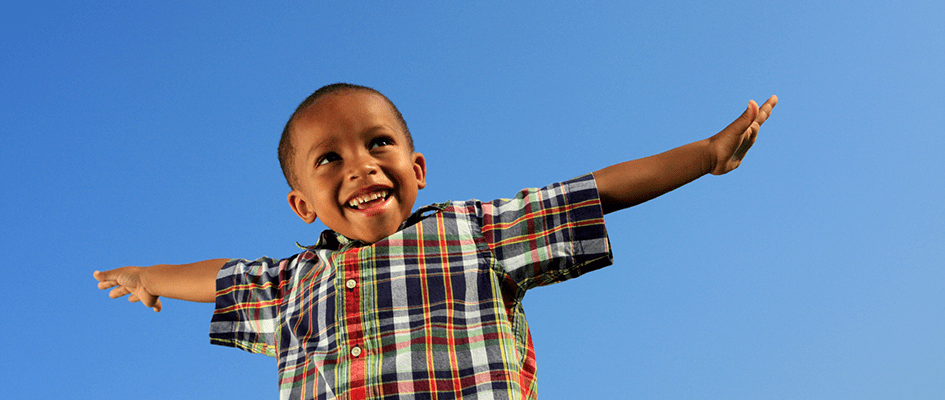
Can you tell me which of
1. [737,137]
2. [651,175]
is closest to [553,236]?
[651,175]

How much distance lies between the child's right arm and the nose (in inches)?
19.8

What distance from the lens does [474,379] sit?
136 centimetres

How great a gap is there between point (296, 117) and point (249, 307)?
0.47 metres

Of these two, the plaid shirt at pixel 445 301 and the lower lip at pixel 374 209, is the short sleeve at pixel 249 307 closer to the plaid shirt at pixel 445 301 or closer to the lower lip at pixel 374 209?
the plaid shirt at pixel 445 301

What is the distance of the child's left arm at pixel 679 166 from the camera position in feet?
4.38

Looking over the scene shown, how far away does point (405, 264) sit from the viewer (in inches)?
57.4

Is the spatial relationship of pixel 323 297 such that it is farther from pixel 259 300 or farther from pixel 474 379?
pixel 474 379

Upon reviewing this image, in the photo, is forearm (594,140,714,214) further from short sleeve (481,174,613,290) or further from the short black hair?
the short black hair

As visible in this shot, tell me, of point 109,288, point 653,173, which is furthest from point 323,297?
point 109,288

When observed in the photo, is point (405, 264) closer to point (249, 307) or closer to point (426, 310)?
point (426, 310)

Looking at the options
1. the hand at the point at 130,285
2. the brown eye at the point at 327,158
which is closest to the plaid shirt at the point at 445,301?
the brown eye at the point at 327,158

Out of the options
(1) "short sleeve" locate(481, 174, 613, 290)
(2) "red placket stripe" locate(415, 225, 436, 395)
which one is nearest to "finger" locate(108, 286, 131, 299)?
(2) "red placket stripe" locate(415, 225, 436, 395)

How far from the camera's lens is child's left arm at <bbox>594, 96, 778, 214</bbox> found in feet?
4.38

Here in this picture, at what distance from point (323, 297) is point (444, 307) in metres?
0.27
